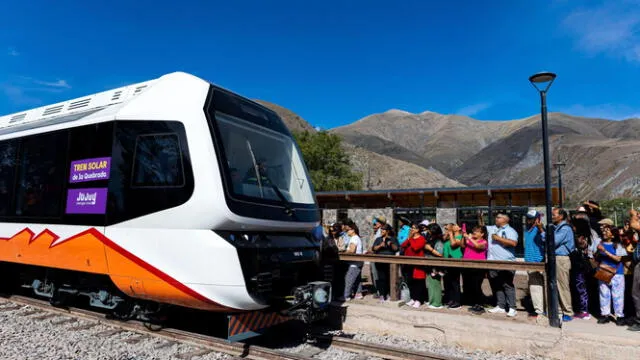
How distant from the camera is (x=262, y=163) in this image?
240 inches

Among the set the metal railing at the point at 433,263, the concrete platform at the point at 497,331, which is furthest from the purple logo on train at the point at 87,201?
the metal railing at the point at 433,263

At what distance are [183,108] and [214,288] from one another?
224 cm

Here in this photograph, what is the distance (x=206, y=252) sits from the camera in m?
5.09

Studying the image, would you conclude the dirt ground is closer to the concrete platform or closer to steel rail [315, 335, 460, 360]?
the concrete platform

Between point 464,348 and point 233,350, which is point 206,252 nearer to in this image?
point 233,350

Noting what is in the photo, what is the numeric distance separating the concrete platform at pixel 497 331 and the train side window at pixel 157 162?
3522mm

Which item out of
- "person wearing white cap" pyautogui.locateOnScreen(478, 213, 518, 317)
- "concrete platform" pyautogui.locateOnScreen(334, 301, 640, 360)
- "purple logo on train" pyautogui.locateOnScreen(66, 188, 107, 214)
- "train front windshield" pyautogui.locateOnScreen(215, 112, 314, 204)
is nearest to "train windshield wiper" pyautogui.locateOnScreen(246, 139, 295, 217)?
"train front windshield" pyautogui.locateOnScreen(215, 112, 314, 204)

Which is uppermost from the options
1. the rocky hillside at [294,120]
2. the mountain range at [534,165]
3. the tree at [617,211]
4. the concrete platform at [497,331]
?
the rocky hillside at [294,120]

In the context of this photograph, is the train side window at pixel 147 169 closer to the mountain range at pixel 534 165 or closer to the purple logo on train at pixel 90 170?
the purple logo on train at pixel 90 170

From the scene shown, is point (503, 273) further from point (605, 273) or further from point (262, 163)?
point (262, 163)

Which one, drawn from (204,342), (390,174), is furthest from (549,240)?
(390,174)

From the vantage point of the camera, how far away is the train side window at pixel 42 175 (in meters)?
6.64

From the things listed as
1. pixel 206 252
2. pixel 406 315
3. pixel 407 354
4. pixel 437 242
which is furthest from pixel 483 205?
pixel 206 252

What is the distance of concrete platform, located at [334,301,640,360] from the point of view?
550 centimetres
